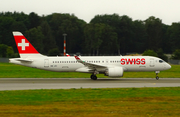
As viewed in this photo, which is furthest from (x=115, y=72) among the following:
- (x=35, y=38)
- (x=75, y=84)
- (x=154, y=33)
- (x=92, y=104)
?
(x=154, y=33)

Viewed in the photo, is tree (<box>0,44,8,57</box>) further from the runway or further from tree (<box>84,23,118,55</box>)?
the runway

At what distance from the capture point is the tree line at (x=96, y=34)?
329 feet

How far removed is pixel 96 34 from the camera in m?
100

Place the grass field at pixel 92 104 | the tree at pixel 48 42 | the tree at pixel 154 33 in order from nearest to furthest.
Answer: the grass field at pixel 92 104, the tree at pixel 48 42, the tree at pixel 154 33

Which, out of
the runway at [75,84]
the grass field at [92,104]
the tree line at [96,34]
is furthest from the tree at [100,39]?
the grass field at [92,104]

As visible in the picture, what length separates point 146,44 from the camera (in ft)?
362

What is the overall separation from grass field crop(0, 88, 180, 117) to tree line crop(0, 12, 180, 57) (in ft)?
253

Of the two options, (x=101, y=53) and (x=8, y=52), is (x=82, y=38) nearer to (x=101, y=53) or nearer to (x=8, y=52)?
(x=101, y=53)

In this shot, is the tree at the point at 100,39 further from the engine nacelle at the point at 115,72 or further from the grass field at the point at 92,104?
the grass field at the point at 92,104

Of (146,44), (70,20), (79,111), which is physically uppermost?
(70,20)

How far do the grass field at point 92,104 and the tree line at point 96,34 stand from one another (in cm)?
7699

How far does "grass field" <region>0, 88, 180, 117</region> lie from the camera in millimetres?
13766

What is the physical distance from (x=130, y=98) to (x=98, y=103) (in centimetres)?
269

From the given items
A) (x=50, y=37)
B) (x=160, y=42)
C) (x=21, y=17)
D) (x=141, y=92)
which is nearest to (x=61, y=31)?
(x=50, y=37)
